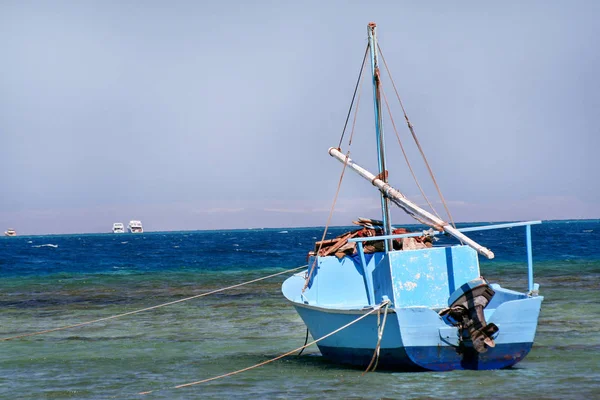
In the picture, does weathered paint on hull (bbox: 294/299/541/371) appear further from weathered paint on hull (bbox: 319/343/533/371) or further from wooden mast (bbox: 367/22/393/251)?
wooden mast (bbox: 367/22/393/251)

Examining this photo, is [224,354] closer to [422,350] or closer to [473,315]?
[422,350]

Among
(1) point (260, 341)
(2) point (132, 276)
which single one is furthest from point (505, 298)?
(2) point (132, 276)

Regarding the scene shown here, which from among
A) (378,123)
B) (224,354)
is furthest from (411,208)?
(224,354)

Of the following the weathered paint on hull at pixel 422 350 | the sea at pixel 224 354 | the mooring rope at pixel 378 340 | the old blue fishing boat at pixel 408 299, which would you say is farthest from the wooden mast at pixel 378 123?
the sea at pixel 224 354

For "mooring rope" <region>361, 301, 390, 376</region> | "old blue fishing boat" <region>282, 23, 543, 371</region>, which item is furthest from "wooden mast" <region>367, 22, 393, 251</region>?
"mooring rope" <region>361, 301, 390, 376</region>

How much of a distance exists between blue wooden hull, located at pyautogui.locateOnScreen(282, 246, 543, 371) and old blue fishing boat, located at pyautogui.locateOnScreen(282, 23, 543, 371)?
0.02 metres

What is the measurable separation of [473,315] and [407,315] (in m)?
1.08

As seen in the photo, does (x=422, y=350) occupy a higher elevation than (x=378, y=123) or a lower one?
lower

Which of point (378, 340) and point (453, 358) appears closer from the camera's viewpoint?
point (453, 358)

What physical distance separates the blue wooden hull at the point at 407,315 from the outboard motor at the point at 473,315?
0.16 metres

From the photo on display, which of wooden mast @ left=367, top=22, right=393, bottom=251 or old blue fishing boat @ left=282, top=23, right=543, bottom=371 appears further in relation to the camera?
wooden mast @ left=367, top=22, right=393, bottom=251

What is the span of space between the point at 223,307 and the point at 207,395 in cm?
1579

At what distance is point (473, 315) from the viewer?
1314cm

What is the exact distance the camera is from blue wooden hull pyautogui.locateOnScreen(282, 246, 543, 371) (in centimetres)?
1328
